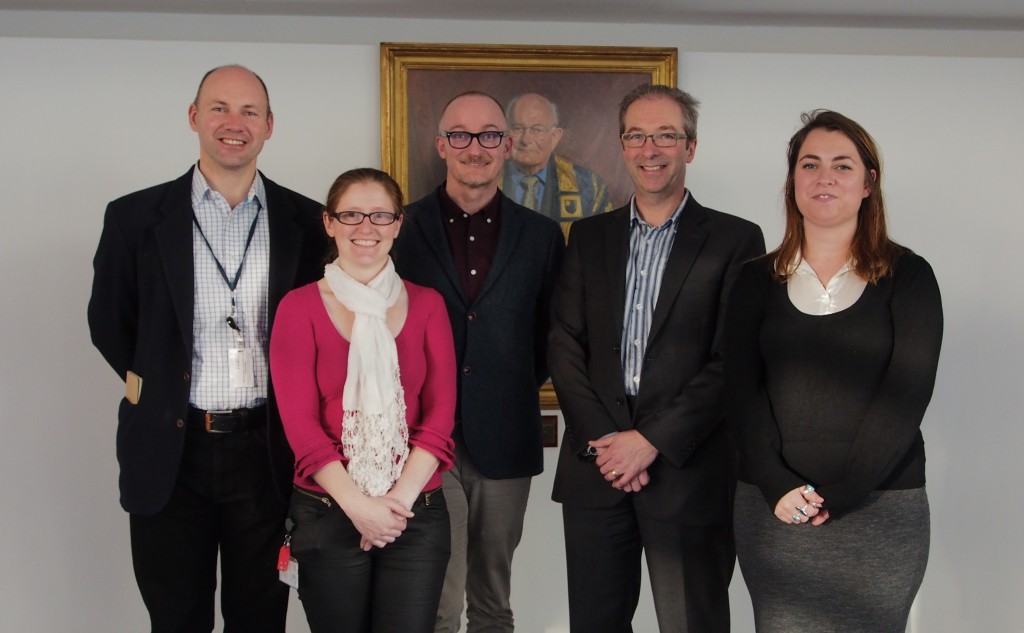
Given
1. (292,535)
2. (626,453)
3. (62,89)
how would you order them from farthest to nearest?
1. (62,89)
2. (626,453)
3. (292,535)

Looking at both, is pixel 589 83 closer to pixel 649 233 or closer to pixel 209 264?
pixel 649 233

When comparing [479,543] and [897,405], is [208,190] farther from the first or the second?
[897,405]

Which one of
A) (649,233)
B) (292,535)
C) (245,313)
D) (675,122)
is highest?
(675,122)

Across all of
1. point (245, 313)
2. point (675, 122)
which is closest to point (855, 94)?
point (675, 122)

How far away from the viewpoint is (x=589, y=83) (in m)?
3.92

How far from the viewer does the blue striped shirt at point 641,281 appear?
2.80 metres

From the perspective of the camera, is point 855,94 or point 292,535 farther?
point 855,94

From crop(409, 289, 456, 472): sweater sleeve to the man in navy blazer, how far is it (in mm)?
447

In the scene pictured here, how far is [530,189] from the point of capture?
3943 millimetres

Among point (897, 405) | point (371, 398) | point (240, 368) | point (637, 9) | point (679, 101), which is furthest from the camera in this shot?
point (637, 9)

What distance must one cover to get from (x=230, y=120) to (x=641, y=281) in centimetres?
127

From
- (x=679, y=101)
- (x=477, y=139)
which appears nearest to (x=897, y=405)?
(x=679, y=101)

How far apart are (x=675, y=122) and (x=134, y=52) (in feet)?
7.31

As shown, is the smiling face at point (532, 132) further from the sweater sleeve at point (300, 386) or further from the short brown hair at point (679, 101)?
the sweater sleeve at point (300, 386)
